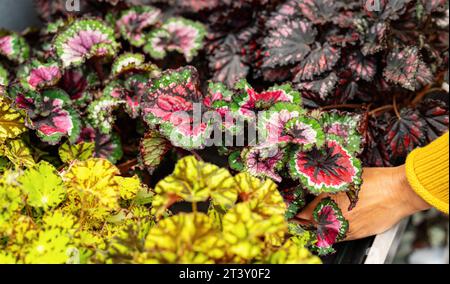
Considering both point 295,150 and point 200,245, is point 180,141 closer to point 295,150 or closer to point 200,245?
point 295,150

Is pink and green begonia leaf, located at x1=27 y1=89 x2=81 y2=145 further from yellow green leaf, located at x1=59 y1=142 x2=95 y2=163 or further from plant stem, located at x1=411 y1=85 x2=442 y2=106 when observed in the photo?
plant stem, located at x1=411 y1=85 x2=442 y2=106

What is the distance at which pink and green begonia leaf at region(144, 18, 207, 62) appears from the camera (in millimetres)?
1405

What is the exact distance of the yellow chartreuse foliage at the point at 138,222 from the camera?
2.12 ft

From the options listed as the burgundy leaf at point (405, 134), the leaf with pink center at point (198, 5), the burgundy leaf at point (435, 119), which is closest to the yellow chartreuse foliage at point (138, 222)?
the burgundy leaf at point (405, 134)

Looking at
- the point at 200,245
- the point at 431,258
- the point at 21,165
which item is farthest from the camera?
the point at 431,258

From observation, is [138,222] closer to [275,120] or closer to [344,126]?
[275,120]

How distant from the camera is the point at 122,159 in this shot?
1336mm

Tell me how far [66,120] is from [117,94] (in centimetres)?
14

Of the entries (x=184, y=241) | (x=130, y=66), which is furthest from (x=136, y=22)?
(x=184, y=241)

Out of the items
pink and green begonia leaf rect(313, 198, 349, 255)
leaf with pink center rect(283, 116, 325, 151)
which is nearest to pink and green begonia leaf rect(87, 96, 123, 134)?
leaf with pink center rect(283, 116, 325, 151)

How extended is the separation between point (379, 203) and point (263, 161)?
1.09 feet

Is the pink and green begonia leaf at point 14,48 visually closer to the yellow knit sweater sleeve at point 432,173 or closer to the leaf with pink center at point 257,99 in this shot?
the leaf with pink center at point 257,99

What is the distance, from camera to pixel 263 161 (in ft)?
3.43

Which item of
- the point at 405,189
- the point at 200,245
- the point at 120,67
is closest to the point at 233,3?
the point at 120,67
